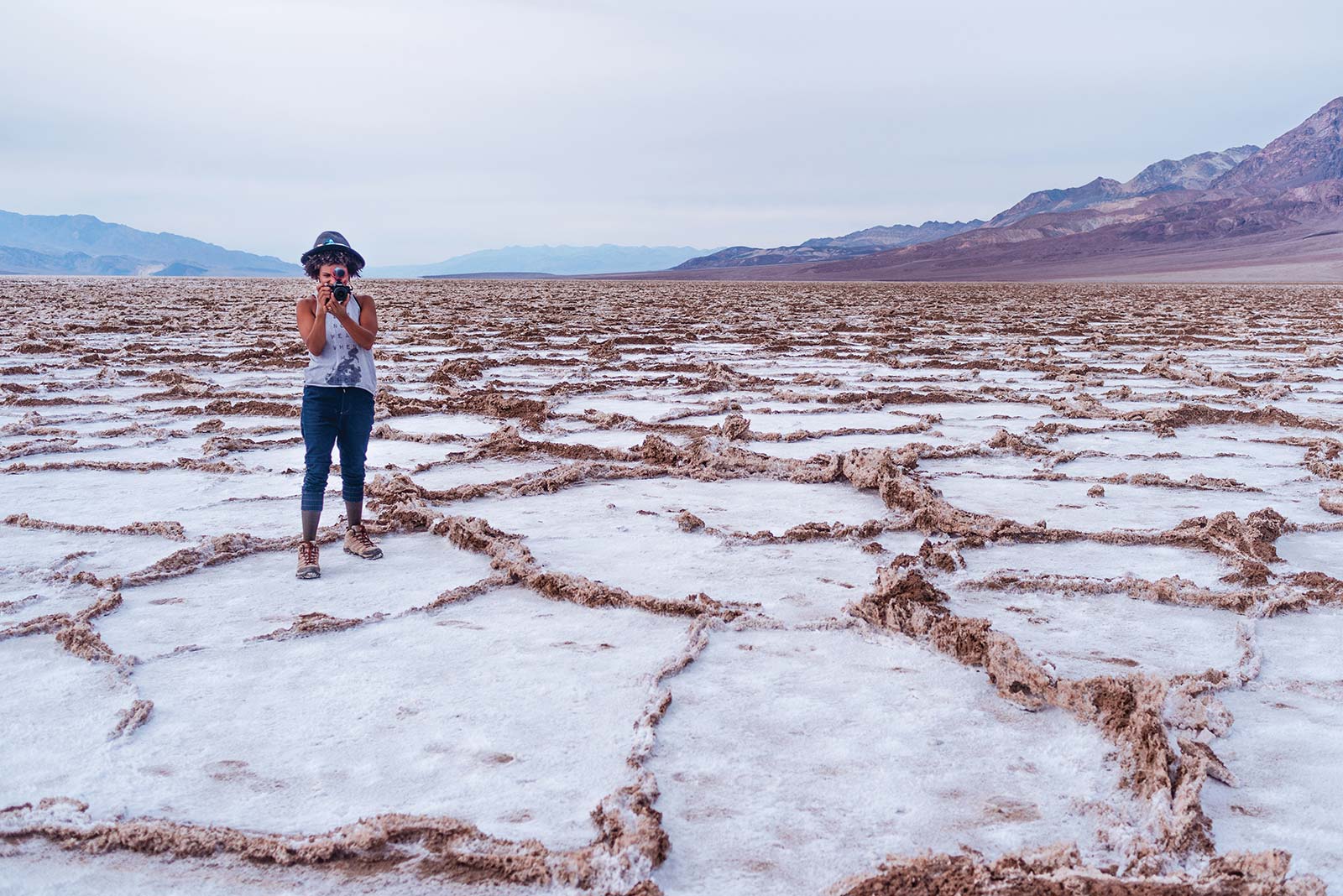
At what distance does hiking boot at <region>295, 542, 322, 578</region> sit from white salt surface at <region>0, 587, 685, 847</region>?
46 cm

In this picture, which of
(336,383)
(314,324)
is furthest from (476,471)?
(314,324)

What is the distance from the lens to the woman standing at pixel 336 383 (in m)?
3.11

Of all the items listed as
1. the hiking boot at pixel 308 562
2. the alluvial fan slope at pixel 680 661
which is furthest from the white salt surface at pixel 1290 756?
the hiking boot at pixel 308 562

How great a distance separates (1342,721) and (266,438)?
15.7ft

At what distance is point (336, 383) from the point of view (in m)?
3.23

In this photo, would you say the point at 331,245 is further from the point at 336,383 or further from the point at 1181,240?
the point at 1181,240

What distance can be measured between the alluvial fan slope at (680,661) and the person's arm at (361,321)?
0.70 m

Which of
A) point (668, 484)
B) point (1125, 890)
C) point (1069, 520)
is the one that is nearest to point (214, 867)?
point (1125, 890)

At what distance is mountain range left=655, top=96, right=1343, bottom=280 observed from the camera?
249 feet

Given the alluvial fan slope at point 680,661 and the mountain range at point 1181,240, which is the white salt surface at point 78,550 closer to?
the alluvial fan slope at point 680,661

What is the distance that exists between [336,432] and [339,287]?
51 centimetres

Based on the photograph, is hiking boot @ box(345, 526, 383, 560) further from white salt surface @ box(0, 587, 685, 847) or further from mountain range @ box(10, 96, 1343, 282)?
mountain range @ box(10, 96, 1343, 282)

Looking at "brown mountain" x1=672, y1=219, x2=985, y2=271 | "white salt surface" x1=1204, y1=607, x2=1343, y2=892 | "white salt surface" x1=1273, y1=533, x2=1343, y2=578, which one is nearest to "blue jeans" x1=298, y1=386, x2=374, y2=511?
"white salt surface" x1=1204, y1=607, x2=1343, y2=892

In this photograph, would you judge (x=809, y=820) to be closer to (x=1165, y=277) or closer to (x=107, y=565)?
(x=107, y=565)
